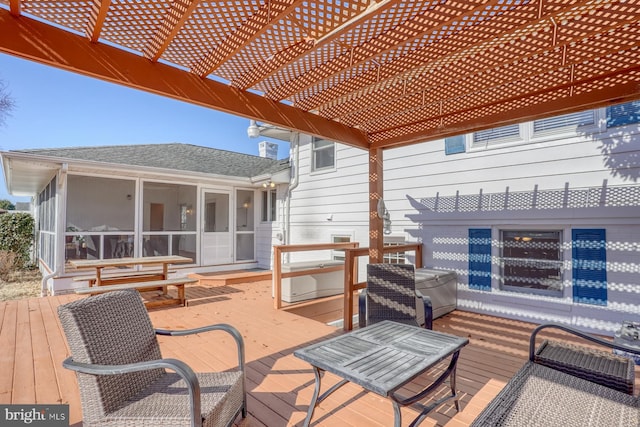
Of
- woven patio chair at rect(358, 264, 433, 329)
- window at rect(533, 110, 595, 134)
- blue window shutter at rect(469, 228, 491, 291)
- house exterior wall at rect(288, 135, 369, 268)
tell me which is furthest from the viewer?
house exterior wall at rect(288, 135, 369, 268)

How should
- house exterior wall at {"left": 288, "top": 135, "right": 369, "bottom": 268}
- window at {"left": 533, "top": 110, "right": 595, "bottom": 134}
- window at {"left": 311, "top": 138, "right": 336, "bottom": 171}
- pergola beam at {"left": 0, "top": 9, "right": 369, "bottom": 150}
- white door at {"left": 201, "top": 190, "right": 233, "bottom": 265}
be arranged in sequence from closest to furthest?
pergola beam at {"left": 0, "top": 9, "right": 369, "bottom": 150}
window at {"left": 533, "top": 110, "right": 595, "bottom": 134}
house exterior wall at {"left": 288, "top": 135, "right": 369, "bottom": 268}
window at {"left": 311, "top": 138, "right": 336, "bottom": 171}
white door at {"left": 201, "top": 190, "right": 233, "bottom": 265}

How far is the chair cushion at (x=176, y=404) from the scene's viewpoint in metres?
1.65

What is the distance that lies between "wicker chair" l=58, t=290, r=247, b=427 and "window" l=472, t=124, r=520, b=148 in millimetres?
4708

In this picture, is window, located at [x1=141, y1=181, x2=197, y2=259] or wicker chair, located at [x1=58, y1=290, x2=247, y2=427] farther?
window, located at [x1=141, y1=181, x2=197, y2=259]

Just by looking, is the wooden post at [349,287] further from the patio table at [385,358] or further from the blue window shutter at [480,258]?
the blue window shutter at [480,258]

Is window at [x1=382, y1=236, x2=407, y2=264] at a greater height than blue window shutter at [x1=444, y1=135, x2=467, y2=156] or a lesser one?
lesser

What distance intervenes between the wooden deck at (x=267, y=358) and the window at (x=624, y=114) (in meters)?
2.89

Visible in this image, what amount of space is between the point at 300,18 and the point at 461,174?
4.10 metres

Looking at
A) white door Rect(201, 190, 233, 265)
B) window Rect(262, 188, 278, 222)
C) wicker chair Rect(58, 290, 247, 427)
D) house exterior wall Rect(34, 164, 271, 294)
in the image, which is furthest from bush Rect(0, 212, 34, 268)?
wicker chair Rect(58, 290, 247, 427)

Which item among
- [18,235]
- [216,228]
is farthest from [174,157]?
[18,235]

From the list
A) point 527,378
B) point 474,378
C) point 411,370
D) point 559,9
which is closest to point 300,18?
point 559,9

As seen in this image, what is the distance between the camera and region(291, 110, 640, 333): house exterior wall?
3934mm

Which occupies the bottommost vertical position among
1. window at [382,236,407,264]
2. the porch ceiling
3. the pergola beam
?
window at [382,236,407,264]

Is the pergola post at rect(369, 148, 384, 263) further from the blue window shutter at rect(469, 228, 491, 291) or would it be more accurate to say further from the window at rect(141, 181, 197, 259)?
the window at rect(141, 181, 197, 259)
